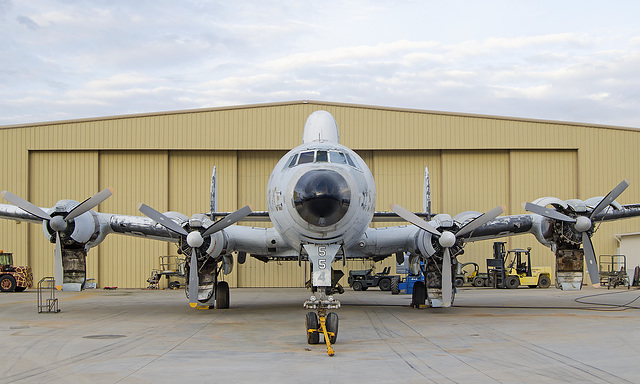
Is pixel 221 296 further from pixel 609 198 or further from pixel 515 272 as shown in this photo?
pixel 515 272

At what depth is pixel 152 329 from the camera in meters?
14.8

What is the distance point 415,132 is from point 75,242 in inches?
926

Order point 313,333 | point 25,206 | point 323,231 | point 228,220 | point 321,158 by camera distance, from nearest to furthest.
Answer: point 313,333 → point 323,231 → point 321,158 → point 228,220 → point 25,206

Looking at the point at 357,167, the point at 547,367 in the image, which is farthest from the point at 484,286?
the point at 547,367

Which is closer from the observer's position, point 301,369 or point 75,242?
point 301,369

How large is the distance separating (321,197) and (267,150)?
25281mm

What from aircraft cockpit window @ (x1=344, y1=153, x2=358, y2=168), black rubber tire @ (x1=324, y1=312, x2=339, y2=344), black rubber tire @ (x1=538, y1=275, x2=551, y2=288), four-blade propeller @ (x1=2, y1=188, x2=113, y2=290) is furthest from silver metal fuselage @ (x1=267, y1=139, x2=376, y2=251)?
black rubber tire @ (x1=538, y1=275, x2=551, y2=288)

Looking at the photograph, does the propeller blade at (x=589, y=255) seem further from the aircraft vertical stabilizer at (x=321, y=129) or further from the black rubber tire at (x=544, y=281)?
the black rubber tire at (x=544, y=281)

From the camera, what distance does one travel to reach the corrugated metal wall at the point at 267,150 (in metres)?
36.5

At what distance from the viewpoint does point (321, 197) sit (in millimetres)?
12148

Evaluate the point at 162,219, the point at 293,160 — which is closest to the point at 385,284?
the point at 162,219

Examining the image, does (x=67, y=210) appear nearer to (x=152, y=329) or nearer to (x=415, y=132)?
(x=152, y=329)

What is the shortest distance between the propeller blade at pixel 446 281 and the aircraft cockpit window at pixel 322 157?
5376mm

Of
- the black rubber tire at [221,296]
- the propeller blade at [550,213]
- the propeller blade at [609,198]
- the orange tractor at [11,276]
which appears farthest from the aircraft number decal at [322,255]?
the orange tractor at [11,276]
